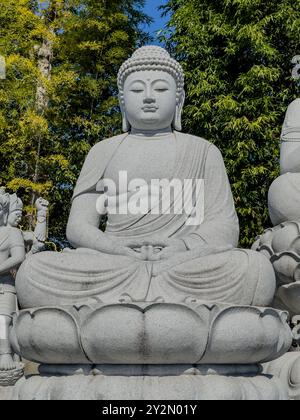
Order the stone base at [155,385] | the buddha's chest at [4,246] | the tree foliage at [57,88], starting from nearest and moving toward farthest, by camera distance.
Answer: the stone base at [155,385] < the buddha's chest at [4,246] < the tree foliage at [57,88]

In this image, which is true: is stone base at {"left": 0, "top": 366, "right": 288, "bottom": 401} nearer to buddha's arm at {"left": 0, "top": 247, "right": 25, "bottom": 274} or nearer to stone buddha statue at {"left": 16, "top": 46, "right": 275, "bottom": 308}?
stone buddha statue at {"left": 16, "top": 46, "right": 275, "bottom": 308}

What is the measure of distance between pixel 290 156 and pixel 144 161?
1.21 m

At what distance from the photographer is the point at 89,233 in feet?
16.0

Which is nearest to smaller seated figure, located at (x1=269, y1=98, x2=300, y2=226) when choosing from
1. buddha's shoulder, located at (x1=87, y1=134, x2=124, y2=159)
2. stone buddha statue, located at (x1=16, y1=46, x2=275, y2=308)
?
stone buddha statue, located at (x1=16, y1=46, x2=275, y2=308)

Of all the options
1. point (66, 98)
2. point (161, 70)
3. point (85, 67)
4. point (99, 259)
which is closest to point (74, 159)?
point (66, 98)

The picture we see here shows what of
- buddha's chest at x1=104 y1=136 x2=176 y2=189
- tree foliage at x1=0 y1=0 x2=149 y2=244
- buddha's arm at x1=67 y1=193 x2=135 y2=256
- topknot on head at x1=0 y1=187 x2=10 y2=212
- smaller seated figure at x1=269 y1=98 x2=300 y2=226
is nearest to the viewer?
buddha's arm at x1=67 y1=193 x2=135 y2=256

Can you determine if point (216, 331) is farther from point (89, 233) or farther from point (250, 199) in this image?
point (250, 199)

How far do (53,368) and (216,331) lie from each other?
38.9 inches

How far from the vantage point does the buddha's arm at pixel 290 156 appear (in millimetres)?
5559

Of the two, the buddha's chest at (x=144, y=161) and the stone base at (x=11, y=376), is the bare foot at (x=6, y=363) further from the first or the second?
the buddha's chest at (x=144, y=161)

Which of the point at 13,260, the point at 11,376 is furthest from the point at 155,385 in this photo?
the point at 13,260

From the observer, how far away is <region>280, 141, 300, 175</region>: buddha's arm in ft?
18.2

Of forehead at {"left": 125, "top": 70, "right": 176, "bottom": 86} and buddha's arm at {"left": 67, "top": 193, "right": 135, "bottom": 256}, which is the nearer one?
buddha's arm at {"left": 67, "top": 193, "right": 135, "bottom": 256}

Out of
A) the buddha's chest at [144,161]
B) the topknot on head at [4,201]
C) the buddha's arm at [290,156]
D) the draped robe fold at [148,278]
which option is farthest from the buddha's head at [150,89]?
the topknot on head at [4,201]
